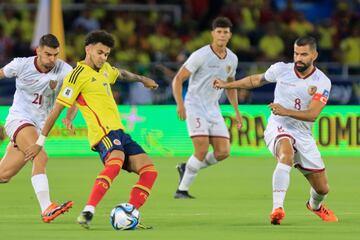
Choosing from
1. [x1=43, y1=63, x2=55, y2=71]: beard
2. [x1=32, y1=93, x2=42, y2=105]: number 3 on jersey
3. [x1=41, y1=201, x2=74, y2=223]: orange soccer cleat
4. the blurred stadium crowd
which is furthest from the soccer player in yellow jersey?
the blurred stadium crowd

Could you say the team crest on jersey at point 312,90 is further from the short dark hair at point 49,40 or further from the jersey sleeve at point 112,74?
the short dark hair at point 49,40

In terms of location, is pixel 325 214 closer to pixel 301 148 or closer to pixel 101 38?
pixel 301 148

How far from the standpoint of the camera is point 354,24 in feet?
101

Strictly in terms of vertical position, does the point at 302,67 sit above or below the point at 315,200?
above

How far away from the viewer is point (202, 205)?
14.6 m

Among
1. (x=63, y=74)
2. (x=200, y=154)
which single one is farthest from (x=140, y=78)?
(x=200, y=154)

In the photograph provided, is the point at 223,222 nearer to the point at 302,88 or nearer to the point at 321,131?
A: the point at 302,88

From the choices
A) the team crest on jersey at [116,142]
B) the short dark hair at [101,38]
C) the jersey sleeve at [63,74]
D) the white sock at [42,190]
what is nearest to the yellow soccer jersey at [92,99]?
the team crest on jersey at [116,142]

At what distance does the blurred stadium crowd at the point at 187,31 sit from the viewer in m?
27.5

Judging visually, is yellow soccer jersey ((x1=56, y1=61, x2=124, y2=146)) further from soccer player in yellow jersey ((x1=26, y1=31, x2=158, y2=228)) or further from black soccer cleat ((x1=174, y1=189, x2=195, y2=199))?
black soccer cleat ((x1=174, y1=189, x2=195, y2=199))

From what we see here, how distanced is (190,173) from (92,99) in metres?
4.20

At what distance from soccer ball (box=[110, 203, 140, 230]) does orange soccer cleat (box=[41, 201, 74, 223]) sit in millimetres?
904

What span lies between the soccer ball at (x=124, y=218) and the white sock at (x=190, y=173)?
4.19 m

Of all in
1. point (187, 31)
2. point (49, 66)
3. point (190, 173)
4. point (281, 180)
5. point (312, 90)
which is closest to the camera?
point (281, 180)
